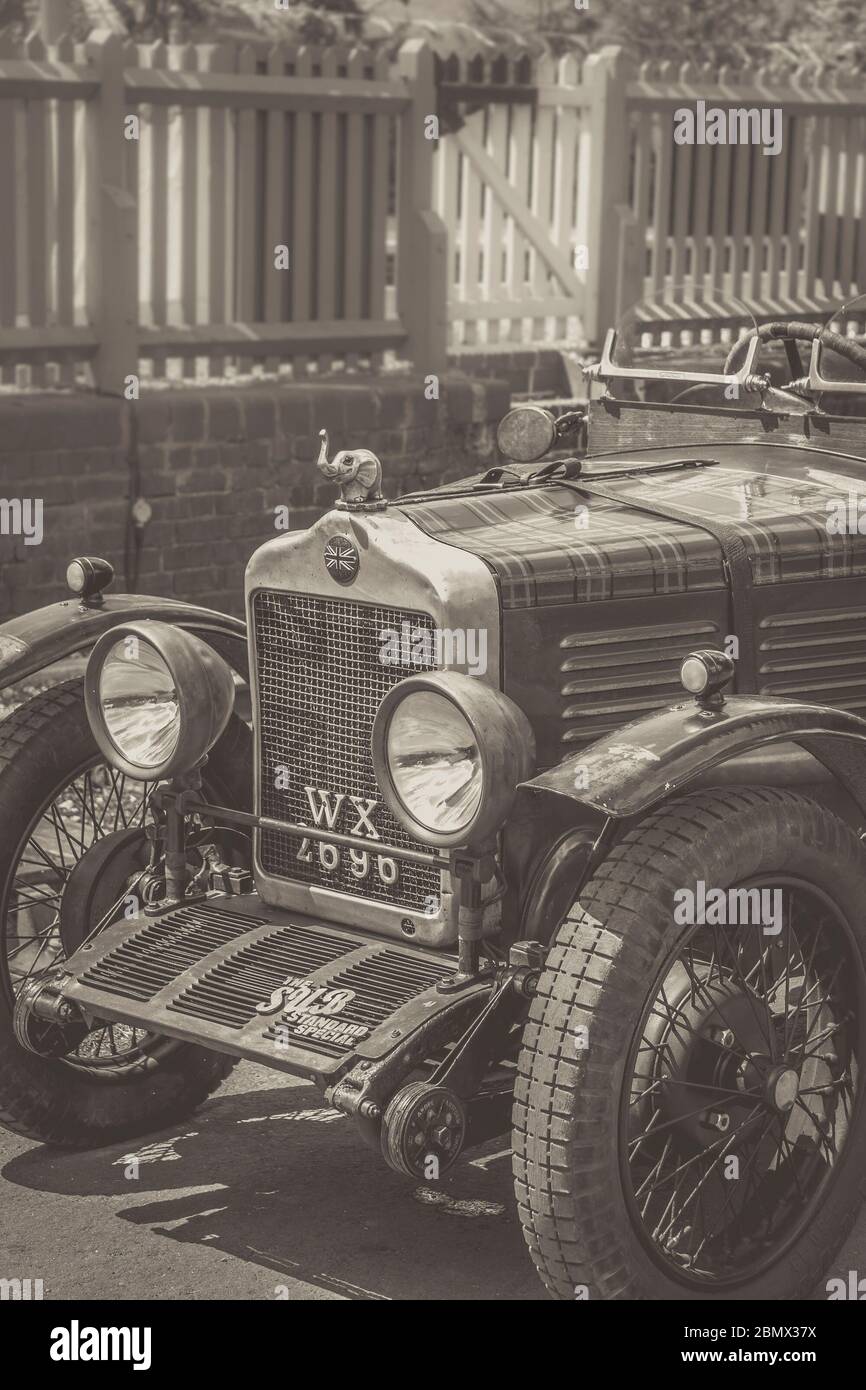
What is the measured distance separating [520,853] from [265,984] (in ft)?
1.88

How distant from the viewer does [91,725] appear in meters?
4.29

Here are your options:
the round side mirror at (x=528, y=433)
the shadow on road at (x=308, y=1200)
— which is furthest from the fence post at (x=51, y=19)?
the shadow on road at (x=308, y=1200)

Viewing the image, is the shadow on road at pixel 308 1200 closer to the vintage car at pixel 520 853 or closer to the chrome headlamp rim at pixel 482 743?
the vintage car at pixel 520 853

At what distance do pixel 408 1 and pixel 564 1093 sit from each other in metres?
19.9

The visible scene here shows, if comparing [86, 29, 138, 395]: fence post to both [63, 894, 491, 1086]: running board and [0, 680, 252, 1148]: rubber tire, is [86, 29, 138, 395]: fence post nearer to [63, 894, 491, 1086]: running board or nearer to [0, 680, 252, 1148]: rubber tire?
[0, 680, 252, 1148]: rubber tire

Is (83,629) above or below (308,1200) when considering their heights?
above

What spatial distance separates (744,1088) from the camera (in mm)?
3811

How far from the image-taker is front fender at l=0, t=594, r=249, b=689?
451 cm

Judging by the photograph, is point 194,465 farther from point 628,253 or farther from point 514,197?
point 628,253

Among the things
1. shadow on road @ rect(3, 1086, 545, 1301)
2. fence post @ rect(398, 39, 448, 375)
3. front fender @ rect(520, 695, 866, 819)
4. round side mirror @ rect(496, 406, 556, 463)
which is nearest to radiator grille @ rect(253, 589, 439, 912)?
front fender @ rect(520, 695, 866, 819)

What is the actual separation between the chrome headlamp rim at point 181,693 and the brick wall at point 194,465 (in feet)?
13.8

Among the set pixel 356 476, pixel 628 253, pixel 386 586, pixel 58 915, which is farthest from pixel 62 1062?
pixel 628 253

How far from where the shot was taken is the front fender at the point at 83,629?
14.8ft

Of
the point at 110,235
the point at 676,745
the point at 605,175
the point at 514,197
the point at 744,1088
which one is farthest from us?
the point at 605,175
